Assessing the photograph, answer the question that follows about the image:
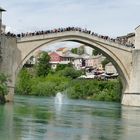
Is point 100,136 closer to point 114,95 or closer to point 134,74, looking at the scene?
point 134,74

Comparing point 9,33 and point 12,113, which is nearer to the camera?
point 12,113

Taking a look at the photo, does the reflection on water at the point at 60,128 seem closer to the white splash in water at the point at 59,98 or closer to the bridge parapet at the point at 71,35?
the bridge parapet at the point at 71,35

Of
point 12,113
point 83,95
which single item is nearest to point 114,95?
point 83,95

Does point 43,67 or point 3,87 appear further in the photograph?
point 43,67

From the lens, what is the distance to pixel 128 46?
5581 cm

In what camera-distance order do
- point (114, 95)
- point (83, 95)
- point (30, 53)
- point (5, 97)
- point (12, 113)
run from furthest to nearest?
1. point (83, 95)
2. point (114, 95)
3. point (30, 53)
4. point (5, 97)
5. point (12, 113)

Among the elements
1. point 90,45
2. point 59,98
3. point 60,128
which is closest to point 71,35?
point 90,45

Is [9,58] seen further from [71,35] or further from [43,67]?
[43,67]

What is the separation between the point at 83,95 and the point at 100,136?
5171 centimetres

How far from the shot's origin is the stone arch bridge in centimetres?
4650

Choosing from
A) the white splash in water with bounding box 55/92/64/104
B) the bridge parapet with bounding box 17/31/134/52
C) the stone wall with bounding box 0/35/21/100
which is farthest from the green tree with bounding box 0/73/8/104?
the white splash in water with bounding box 55/92/64/104

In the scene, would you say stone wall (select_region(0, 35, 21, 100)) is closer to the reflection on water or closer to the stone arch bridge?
the stone arch bridge

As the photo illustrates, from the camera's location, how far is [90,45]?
54.7 meters

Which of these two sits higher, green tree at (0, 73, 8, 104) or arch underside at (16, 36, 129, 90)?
arch underside at (16, 36, 129, 90)
